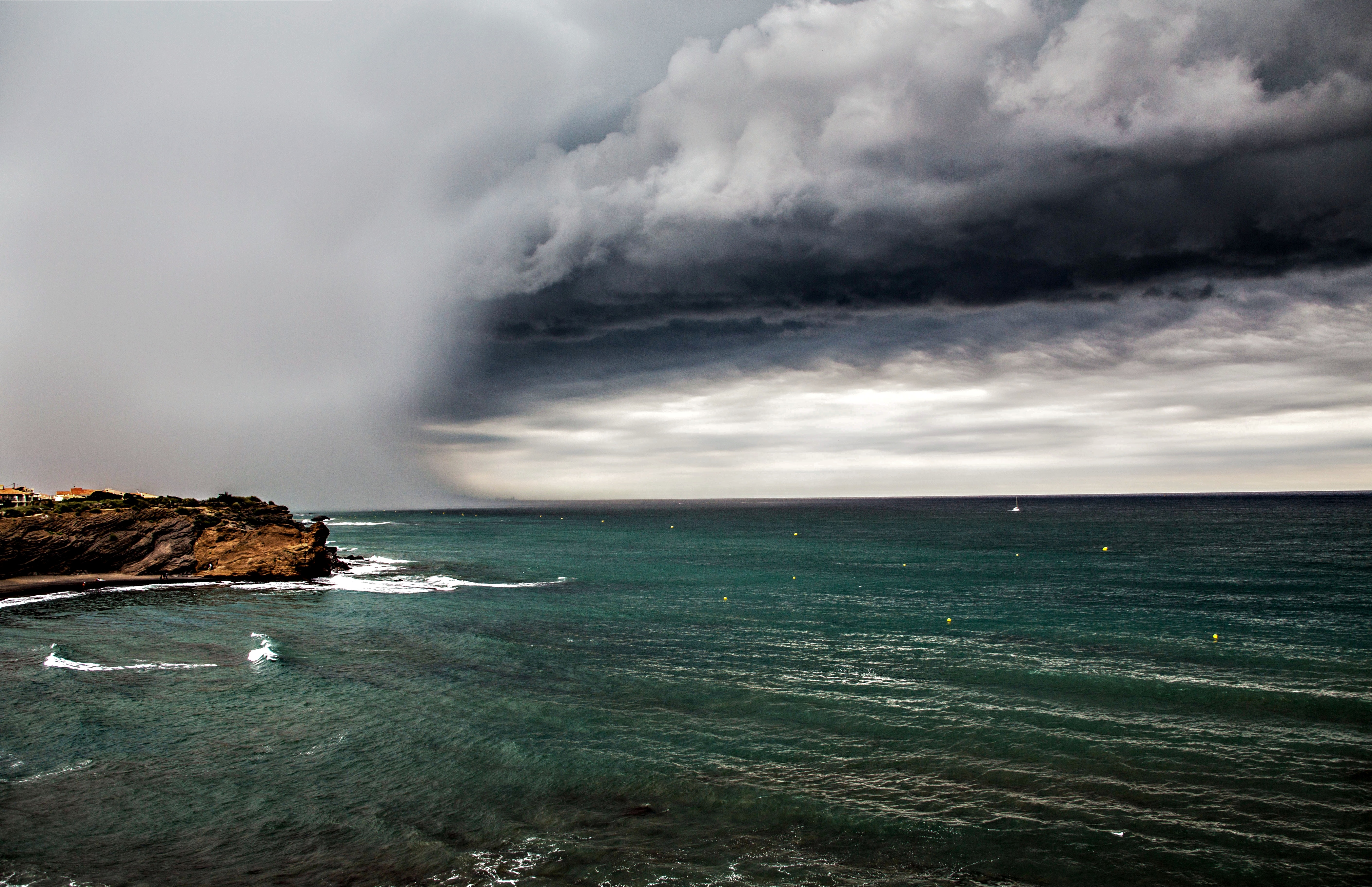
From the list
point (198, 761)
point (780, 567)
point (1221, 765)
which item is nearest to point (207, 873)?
point (198, 761)

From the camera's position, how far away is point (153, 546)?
7019 centimetres

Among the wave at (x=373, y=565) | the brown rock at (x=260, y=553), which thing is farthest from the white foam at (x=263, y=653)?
the wave at (x=373, y=565)

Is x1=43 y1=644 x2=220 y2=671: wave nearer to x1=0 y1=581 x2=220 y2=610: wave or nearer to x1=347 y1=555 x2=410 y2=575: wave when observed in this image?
x1=0 y1=581 x2=220 y2=610: wave

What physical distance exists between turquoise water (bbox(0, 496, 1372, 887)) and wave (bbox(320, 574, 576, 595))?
9673mm

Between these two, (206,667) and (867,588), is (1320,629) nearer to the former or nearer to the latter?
(867,588)

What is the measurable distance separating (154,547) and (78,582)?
9235 mm

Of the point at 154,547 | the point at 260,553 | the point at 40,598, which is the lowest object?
the point at 40,598

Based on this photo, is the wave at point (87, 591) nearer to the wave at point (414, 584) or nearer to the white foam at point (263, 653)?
the wave at point (414, 584)

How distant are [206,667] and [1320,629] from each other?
205ft

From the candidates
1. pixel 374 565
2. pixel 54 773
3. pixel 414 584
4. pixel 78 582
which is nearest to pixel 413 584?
pixel 414 584

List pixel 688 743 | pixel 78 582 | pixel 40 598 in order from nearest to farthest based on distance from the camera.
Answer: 1. pixel 688 743
2. pixel 40 598
3. pixel 78 582

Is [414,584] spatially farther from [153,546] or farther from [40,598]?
[40,598]

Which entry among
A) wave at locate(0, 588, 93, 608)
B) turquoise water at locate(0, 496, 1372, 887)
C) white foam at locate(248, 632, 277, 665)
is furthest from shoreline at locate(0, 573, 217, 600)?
white foam at locate(248, 632, 277, 665)

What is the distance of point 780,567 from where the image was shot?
83.1 meters
